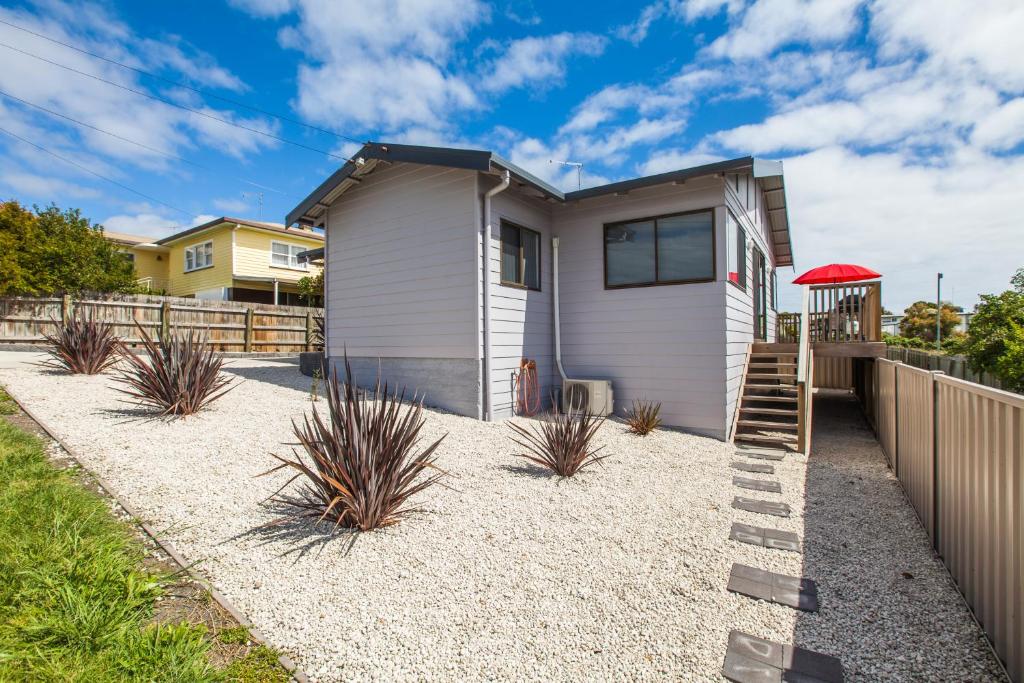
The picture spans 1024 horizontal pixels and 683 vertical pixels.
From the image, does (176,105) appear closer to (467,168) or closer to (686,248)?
(467,168)

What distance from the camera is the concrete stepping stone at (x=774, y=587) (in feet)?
8.91

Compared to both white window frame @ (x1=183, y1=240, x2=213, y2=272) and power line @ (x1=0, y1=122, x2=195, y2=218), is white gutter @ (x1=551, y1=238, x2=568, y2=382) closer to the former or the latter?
power line @ (x1=0, y1=122, x2=195, y2=218)

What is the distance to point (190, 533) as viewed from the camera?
3.06 metres

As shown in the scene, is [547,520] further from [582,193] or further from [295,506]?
[582,193]

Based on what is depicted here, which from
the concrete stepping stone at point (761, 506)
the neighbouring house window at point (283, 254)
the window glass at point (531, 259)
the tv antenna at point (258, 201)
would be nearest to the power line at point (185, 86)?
the window glass at point (531, 259)

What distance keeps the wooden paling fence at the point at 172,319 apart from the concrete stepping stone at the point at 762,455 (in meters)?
9.50

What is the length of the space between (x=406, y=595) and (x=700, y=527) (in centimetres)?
230

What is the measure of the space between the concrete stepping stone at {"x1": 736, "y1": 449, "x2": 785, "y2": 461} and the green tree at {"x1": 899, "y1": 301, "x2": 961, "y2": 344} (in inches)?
1016

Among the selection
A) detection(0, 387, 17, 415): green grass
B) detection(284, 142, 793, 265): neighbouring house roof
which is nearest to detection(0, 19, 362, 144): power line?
Answer: detection(284, 142, 793, 265): neighbouring house roof

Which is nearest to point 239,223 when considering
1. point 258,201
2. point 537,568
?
point 258,201

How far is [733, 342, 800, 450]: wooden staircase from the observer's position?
22.5 ft

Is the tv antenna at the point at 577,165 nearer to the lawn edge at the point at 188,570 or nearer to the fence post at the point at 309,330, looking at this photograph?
the lawn edge at the point at 188,570

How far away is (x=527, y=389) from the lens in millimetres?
7898

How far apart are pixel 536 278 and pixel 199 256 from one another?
1845cm
